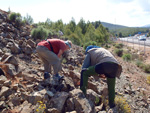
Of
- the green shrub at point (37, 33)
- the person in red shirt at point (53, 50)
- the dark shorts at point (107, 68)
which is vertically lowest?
the dark shorts at point (107, 68)

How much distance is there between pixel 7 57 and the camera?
422 centimetres

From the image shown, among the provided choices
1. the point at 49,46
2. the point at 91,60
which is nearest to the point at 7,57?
the point at 49,46

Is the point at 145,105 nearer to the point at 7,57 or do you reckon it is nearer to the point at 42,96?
the point at 42,96

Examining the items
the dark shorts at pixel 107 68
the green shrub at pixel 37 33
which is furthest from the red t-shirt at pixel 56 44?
the green shrub at pixel 37 33

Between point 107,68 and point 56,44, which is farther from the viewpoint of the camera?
point 56,44

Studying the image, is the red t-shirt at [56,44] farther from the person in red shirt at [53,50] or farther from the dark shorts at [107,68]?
the dark shorts at [107,68]

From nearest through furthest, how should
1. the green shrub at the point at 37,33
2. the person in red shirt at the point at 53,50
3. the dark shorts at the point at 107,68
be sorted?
the dark shorts at the point at 107,68 → the person in red shirt at the point at 53,50 → the green shrub at the point at 37,33

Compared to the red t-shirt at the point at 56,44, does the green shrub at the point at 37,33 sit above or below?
above

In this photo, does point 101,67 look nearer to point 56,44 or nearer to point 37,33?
point 56,44

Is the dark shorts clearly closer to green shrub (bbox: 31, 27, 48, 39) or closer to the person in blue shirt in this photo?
the person in blue shirt

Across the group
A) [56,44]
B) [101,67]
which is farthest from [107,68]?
[56,44]

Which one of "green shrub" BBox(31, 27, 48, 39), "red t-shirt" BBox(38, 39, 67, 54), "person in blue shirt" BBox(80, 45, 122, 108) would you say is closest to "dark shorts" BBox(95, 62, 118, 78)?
"person in blue shirt" BBox(80, 45, 122, 108)

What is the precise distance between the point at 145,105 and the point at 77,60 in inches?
149

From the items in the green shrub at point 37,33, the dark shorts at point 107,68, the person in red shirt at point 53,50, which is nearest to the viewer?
the dark shorts at point 107,68
